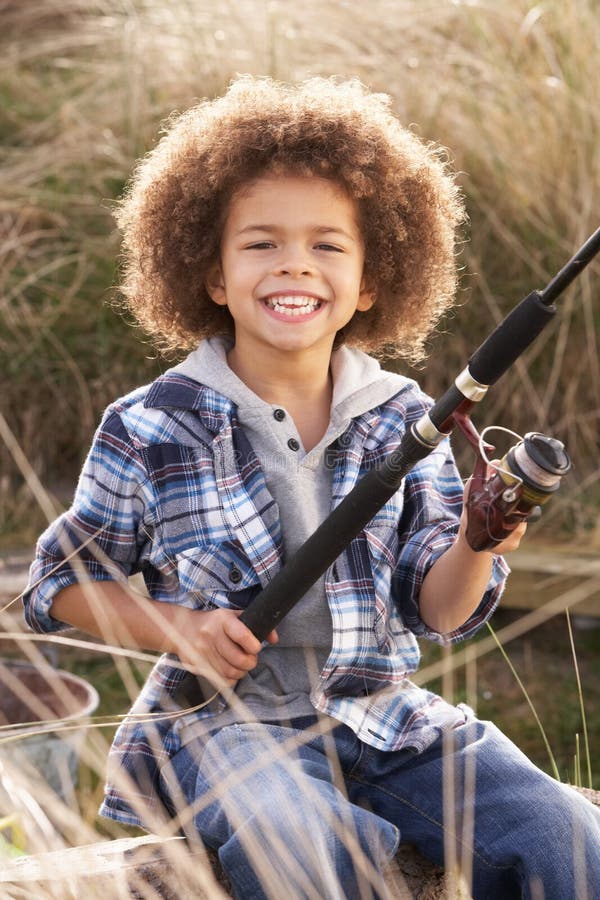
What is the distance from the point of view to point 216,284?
2.40 m

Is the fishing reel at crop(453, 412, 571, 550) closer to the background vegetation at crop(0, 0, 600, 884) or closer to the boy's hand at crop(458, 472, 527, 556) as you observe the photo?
the boy's hand at crop(458, 472, 527, 556)

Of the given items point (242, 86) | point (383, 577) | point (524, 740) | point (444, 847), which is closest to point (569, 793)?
point (444, 847)

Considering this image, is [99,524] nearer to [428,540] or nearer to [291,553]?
[291,553]

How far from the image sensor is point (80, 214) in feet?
16.2

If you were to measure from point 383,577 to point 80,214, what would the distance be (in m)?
3.11

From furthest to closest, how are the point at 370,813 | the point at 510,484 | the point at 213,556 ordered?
the point at 213,556
the point at 370,813
the point at 510,484

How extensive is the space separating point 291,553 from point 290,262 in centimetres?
47

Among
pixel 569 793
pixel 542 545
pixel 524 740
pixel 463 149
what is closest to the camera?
pixel 569 793

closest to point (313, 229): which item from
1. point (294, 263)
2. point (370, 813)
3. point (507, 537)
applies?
point (294, 263)

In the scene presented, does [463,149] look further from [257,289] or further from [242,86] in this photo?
[257,289]

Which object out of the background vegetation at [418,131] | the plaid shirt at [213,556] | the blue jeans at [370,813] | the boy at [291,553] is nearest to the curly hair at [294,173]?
the boy at [291,553]

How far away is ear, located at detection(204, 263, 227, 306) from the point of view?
93.7 inches

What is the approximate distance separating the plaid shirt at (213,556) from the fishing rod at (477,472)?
0.17 m

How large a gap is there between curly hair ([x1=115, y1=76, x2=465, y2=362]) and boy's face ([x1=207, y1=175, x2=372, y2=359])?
4cm
